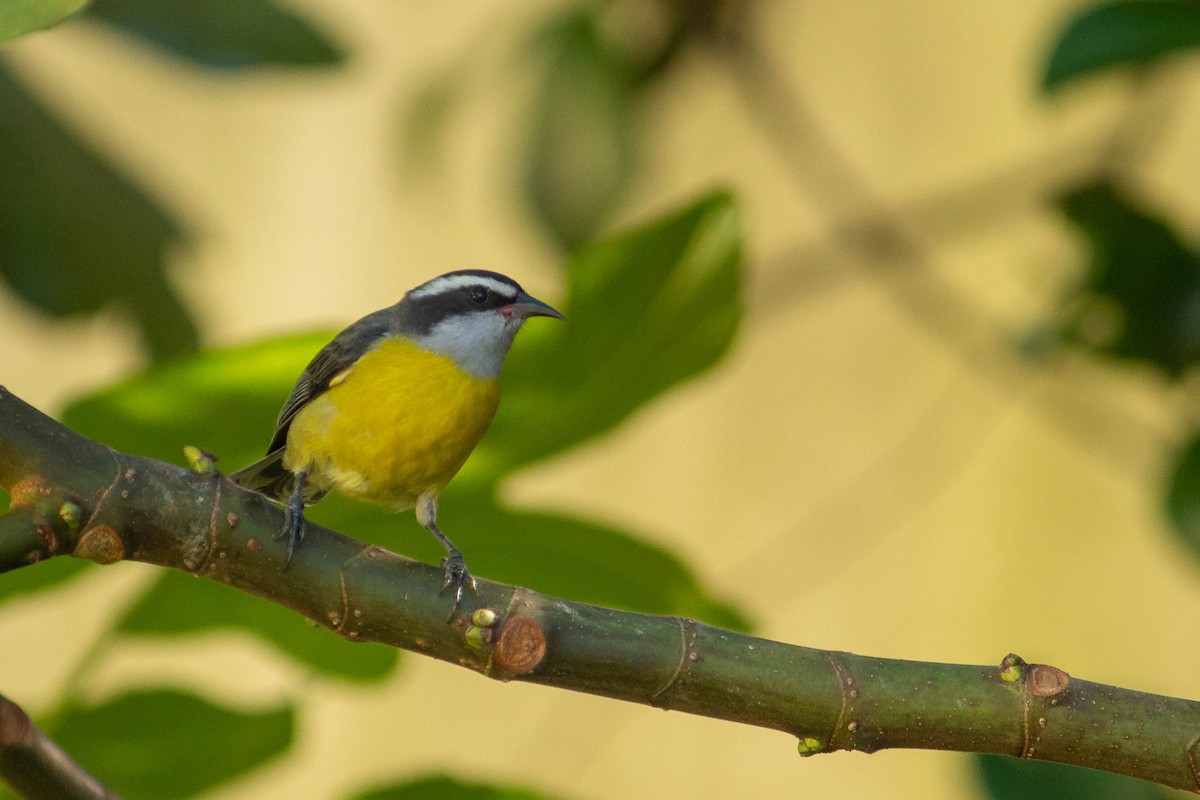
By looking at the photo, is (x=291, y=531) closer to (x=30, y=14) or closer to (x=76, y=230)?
(x=30, y=14)

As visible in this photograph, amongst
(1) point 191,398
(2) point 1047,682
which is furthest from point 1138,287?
(1) point 191,398

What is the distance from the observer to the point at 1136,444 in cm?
357

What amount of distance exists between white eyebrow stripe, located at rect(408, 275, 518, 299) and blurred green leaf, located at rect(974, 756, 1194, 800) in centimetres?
108

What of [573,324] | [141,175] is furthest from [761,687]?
[141,175]

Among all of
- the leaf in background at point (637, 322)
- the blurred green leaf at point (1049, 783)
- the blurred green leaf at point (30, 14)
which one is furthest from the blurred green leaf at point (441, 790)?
the blurred green leaf at point (1049, 783)

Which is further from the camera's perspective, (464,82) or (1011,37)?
(1011,37)

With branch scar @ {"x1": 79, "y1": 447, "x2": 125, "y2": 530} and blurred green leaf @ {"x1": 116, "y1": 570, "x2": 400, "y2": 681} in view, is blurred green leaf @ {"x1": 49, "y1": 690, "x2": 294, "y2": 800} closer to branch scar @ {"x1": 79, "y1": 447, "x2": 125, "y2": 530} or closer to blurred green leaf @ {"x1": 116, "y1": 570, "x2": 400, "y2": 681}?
blurred green leaf @ {"x1": 116, "y1": 570, "x2": 400, "y2": 681}

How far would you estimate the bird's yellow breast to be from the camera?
160 centimetres

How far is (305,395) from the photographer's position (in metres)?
1.69

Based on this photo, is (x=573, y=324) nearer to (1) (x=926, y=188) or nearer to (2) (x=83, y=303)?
(2) (x=83, y=303)

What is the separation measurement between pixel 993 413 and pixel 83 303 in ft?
8.47

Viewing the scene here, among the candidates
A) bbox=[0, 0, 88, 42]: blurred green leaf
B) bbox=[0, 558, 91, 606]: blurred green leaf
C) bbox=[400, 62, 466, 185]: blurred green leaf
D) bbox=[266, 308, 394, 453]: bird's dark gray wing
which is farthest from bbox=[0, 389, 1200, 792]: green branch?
bbox=[400, 62, 466, 185]: blurred green leaf

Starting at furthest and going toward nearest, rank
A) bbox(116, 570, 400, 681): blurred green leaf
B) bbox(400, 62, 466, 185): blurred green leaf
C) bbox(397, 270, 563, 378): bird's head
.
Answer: bbox(400, 62, 466, 185): blurred green leaf < bbox(397, 270, 563, 378): bird's head < bbox(116, 570, 400, 681): blurred green leaf

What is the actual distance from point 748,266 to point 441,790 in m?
1.53
